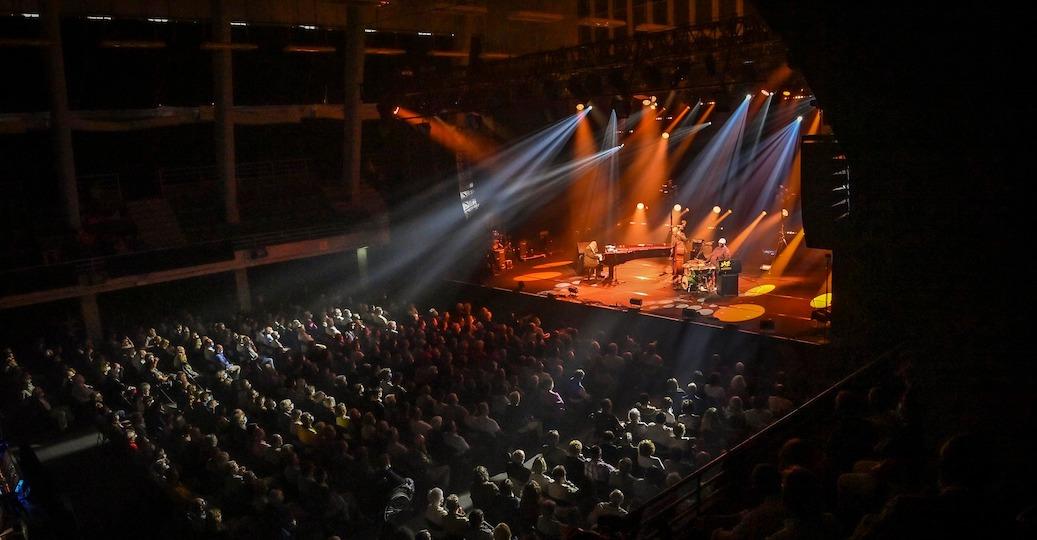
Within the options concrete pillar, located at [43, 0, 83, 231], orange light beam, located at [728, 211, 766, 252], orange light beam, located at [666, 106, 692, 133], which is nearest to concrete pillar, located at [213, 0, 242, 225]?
concrete pillar, located at [43, 0, 83, 231]

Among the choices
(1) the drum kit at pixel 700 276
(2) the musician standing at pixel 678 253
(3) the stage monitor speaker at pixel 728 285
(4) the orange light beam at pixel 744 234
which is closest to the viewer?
(3) the stage monitor speaker at pixel 728 285

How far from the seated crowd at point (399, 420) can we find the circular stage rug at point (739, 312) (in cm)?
152

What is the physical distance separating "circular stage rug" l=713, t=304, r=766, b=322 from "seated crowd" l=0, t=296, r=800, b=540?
152 cm

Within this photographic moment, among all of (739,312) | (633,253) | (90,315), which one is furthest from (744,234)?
(90,315)

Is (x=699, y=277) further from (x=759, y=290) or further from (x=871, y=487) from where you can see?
(x=871, y=487)

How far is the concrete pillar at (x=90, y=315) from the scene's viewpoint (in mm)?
14641

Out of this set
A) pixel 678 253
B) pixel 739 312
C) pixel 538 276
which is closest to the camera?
pixel 739 312

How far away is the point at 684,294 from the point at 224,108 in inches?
405

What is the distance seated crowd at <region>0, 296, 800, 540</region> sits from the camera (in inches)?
245

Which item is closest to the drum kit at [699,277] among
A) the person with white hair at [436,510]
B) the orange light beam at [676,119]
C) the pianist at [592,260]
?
the pianist at [592,260]

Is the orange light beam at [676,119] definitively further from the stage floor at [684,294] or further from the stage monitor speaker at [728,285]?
the stage monitor speaker at [728,285]

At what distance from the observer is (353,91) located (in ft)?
53.1

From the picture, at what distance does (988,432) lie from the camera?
411 centimetres

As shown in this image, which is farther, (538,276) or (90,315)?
(538,276)
